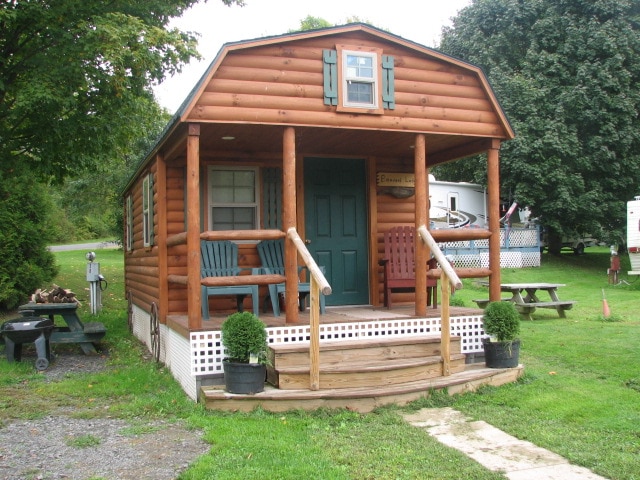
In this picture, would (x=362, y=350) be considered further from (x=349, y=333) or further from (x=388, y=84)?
(x=388, y=84)

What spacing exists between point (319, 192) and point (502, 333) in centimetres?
328

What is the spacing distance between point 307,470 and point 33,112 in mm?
8961

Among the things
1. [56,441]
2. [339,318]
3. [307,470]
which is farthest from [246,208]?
[307,470]

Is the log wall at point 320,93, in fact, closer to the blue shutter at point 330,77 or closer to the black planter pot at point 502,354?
the blue shutter at point 330,77

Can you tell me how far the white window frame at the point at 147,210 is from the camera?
27.9 ft

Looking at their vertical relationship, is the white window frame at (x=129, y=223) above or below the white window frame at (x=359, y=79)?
below

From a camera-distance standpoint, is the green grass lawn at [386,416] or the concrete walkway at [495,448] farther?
the green grass lawn at [386,416]

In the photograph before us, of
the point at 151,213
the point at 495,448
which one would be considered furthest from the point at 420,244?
the point at 151,213

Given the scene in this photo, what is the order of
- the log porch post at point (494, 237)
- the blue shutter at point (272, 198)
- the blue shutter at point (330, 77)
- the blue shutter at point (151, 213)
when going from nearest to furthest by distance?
the blue shutter at point (330, 77)
the log porch post at point (494, 237)
the blue shutter at point (272, 198)
the blue shutter at point (151, 213)

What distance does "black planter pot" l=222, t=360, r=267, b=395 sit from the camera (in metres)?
5.41

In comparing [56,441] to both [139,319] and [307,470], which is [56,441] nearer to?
[307,470]

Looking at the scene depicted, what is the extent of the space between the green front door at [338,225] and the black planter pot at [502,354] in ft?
8.22

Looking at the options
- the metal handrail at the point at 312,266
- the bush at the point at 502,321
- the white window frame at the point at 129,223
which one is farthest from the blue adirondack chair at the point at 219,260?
the white window frame at the point at 129,223

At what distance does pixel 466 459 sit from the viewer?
423 centimetres
